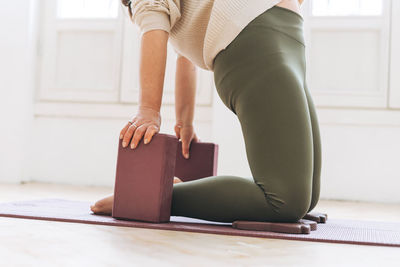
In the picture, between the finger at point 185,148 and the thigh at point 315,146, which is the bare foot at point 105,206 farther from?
the thigh at point 315,146

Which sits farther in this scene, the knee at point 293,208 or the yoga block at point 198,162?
the yoga block at point 198,162

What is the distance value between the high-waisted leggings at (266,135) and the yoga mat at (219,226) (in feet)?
0.23

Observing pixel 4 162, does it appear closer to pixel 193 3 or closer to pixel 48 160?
pixel 48 160

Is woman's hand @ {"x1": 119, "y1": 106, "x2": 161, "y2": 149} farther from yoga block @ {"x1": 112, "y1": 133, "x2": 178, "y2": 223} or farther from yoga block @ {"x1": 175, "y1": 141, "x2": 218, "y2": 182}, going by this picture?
yoga block @ {"x1": 175, "y1": 141, "x2": 218, "y2": 182}

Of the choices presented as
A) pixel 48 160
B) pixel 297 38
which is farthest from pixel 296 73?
pixel 48 160

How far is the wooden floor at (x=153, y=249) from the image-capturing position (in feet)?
2.58

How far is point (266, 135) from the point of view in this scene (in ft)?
4.00

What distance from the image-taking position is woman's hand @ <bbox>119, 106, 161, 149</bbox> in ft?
4.01

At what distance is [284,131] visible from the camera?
1.21 m

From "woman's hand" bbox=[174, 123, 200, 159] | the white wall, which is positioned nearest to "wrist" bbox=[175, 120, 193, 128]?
"woman's hand" bbox=[174, 123, 200, 159]

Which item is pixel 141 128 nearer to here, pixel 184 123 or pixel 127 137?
pixel 127 137

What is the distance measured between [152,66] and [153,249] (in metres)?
0.57

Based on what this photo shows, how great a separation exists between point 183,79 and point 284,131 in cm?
57

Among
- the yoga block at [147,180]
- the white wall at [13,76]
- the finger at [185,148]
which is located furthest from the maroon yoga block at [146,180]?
the white wall at [13,76]
